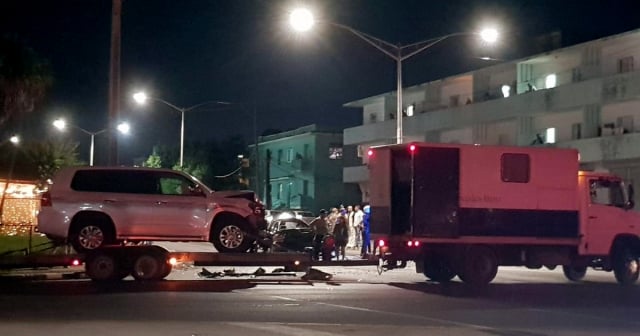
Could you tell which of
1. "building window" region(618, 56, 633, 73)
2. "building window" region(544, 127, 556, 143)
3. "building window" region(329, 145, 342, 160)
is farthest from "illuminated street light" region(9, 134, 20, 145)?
"building window" region(329, 145, 342, 160)

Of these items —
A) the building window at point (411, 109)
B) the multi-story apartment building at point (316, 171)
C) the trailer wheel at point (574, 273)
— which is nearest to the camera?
the trailer wheel at point (574, 273)

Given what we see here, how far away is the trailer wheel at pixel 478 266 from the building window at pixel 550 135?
27.7 metres

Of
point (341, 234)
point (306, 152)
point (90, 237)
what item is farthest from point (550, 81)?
point (90, 237)

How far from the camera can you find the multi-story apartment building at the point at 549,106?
→ 4375 centimetres

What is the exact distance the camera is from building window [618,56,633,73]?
44.9 meters

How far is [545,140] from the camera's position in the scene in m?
49.5

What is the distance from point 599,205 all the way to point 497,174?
3182mm

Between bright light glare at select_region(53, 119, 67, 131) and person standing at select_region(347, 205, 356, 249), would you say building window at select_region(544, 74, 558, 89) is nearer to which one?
person standing at select_region(347, 205, 356, 249)

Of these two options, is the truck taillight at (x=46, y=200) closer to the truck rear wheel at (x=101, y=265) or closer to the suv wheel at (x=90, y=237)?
the suv wheel at (x=90, y=237)

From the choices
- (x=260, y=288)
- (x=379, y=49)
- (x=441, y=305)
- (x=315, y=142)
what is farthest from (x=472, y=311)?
(x=315, y=142)

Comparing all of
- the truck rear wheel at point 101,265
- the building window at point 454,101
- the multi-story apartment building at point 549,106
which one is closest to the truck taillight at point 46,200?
the truck rear wheel at point 101,265

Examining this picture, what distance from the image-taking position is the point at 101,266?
20.6m

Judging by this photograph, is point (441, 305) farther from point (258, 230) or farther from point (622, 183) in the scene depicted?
point (622, 183)

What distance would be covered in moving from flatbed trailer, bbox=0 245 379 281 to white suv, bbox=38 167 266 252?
0.93 ft
